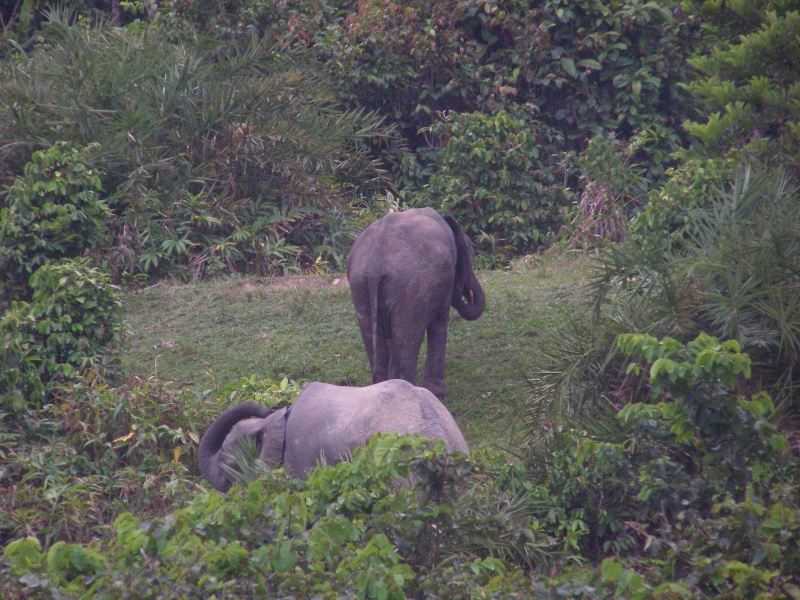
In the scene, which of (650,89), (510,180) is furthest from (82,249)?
(650,89)

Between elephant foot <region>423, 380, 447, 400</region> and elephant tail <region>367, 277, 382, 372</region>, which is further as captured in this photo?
elephant foot <region>423, 380, 447, 400</region>

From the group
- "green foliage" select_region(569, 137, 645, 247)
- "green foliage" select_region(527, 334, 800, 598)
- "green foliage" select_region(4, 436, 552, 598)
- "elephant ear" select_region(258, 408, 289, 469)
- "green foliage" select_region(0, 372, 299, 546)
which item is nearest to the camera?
"green foliage" select_region(4, 436, 552, 598)

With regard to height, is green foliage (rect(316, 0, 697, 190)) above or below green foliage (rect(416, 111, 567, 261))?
above

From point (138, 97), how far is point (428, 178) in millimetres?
4313

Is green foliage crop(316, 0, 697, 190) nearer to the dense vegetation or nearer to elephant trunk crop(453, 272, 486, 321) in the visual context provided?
the dense vegetation

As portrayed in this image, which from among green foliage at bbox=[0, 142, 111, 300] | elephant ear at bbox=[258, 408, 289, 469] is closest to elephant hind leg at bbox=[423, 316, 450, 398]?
elephant ear at bbox=[258, 408, 289, 469]

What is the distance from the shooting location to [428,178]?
46.3ft

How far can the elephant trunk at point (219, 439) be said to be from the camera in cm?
622

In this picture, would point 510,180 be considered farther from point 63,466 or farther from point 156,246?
point 63,466

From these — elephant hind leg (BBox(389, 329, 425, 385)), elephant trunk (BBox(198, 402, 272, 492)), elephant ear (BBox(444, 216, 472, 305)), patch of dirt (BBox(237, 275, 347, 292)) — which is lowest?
patch of dirt (BBox(237, 275, 347, 292))

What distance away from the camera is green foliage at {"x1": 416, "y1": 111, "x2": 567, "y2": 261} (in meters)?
12.6

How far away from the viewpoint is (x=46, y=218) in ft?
27.0

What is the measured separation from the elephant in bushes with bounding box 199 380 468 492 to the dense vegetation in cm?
27

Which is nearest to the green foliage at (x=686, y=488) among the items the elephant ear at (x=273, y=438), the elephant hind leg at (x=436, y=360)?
the elephant ear at (x=273, y=438)
